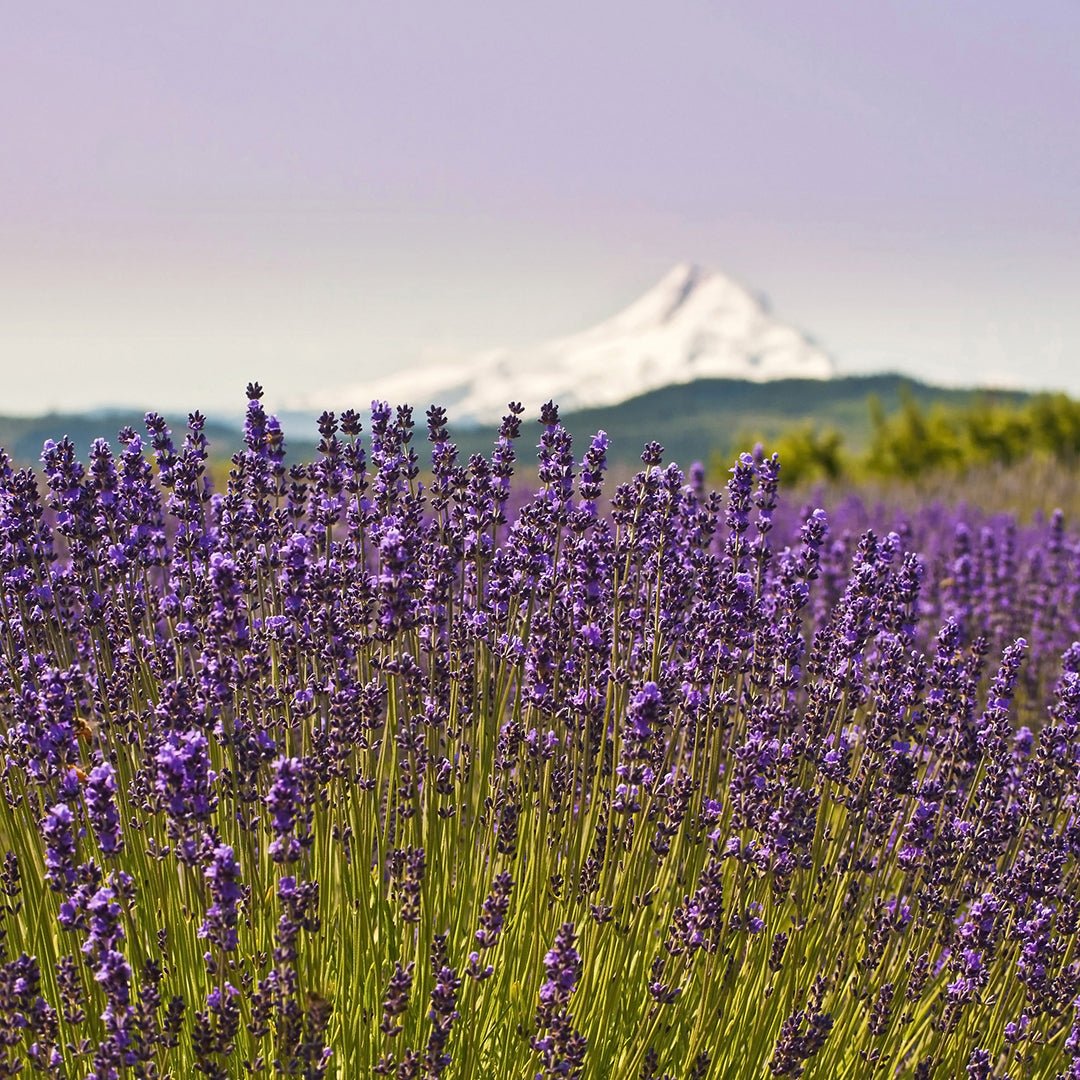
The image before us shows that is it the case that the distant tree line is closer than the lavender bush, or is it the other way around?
the lavender bush

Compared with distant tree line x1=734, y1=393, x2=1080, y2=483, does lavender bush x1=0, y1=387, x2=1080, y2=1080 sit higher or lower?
lower

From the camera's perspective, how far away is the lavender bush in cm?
296

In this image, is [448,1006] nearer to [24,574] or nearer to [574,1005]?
[574,1005]

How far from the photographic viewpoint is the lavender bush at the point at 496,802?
2961 mm

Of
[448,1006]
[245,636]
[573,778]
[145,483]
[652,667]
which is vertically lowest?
[448,1006]

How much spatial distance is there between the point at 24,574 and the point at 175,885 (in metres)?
1.10

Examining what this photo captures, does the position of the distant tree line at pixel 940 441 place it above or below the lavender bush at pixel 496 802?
above

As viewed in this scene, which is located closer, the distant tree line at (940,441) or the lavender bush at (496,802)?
the lavender bush at (496,802)

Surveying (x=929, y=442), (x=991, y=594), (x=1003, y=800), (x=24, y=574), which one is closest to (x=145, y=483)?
(x=24, y=574)

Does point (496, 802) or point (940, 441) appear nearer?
point (496, 802)

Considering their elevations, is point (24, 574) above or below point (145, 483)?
below

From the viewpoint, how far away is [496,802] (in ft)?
12.1

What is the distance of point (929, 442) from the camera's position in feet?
110

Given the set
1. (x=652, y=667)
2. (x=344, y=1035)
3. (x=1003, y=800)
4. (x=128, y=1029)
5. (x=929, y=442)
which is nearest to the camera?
(x=128, y=1029)
